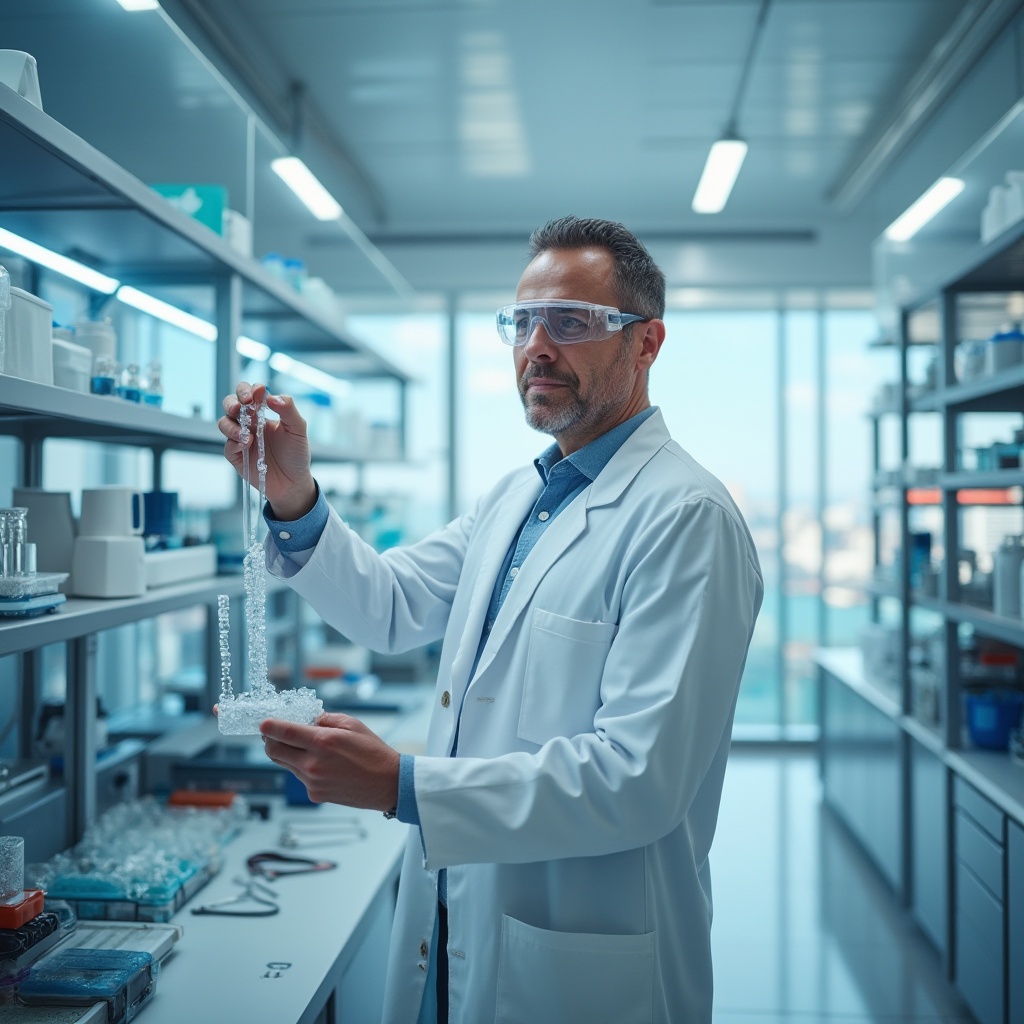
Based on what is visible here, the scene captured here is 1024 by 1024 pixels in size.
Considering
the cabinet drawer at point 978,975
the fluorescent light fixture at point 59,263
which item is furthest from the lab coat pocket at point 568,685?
the cabinet drawer at point 978,975

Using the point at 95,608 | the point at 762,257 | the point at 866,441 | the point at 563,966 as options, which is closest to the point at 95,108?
the point at 95,608

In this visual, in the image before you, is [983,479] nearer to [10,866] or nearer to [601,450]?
[601,450]

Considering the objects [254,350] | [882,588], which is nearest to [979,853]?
[882,588]

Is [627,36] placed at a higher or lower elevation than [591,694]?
higher

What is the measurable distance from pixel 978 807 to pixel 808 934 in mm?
1035

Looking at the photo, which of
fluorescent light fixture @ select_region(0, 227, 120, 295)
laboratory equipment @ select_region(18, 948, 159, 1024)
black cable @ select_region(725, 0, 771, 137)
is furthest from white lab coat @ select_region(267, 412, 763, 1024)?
black cable @ select_region(725, 0, 771, 137)

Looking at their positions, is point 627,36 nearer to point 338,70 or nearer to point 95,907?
point 338,70

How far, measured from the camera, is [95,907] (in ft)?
5.46

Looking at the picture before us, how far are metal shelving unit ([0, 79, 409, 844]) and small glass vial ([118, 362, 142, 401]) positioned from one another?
0.08 metres

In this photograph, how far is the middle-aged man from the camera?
114 centimetres

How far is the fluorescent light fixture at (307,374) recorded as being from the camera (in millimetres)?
3791

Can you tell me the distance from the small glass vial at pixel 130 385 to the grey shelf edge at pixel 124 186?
0.31m

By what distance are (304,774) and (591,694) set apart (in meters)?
0.44

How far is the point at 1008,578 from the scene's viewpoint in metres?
2.58
